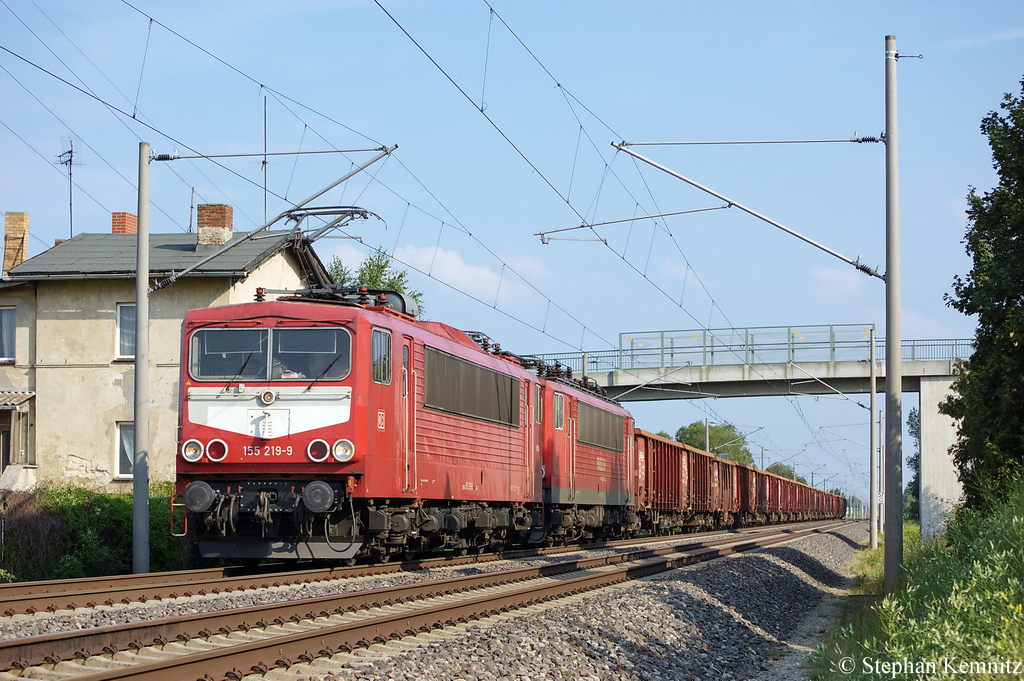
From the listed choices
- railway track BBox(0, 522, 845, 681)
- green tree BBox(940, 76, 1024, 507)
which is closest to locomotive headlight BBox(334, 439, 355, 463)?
railway track BBox(0, 522, 845, 681)

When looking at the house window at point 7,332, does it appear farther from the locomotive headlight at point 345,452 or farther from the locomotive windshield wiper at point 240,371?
the locomotive headlight at point 345,452

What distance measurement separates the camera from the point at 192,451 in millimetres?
14250

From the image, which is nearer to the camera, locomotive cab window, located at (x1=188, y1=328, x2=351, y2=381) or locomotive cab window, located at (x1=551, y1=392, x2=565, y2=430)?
locomotive cab window, located at (x1=188, y1=328, x2=351, y2=381)

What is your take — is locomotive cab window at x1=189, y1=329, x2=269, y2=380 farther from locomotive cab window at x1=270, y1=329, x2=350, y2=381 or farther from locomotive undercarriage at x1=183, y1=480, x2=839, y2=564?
locomotive undercarriage at x1=183, y1=480, x2=839, y2=564

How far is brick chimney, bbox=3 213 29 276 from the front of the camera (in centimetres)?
3297

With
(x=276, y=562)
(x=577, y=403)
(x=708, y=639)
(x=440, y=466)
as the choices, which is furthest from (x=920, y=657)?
(x=577, y=403)

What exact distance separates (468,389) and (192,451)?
4906mm

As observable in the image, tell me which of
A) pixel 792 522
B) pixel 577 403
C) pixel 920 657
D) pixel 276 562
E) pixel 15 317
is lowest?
pixel 792 522

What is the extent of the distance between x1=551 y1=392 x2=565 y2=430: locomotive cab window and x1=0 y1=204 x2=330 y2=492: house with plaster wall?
8.88 metres

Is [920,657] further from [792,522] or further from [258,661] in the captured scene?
[792,522]

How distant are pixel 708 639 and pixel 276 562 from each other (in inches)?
351

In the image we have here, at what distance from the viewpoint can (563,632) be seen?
10.2m

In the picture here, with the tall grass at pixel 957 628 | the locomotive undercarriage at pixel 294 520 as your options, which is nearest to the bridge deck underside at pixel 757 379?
the locomotive undercarriage at pixel 294 520

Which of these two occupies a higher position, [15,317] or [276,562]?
[15,317]
